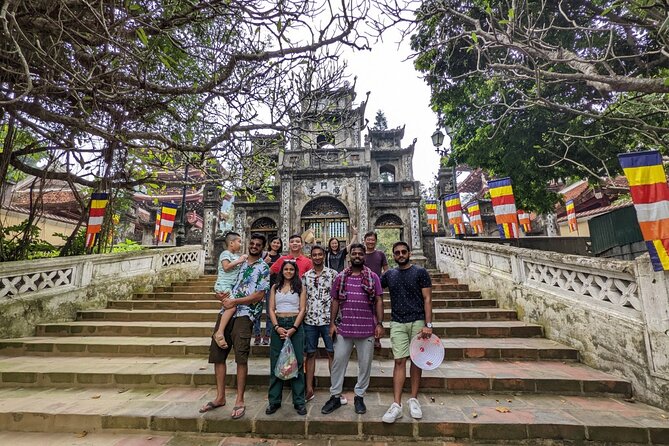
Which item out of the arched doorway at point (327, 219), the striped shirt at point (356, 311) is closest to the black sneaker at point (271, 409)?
the striped shirt at point (356, 311)

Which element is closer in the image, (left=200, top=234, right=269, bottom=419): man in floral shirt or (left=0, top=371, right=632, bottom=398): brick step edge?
(left=200, top=234, right=269, bottom=419): man in floral shirt

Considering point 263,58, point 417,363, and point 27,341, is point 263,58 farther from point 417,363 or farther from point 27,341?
point 27,341

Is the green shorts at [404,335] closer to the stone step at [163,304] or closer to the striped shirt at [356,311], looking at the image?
the striped shirt at [356,311]

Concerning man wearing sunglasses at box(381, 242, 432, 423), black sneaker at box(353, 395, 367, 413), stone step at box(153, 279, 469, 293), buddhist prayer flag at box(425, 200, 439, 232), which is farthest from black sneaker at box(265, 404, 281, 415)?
buddhist prayer flag at box(425, 200, 439, 232)

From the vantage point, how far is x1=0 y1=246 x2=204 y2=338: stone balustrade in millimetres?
4812

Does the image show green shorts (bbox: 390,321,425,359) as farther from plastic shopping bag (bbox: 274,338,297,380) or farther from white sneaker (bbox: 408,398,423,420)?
plastic shopping bag (bbox: 274,338,297,380)

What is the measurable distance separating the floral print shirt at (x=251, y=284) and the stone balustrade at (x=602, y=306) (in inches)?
160

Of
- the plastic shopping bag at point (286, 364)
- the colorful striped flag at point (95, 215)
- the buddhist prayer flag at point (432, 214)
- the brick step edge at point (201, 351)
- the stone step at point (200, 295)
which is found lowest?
the brick step edge at point (201, 351)

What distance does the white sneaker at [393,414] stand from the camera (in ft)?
8.71

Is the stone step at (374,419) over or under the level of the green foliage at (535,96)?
under

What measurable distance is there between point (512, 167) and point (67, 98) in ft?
32.6

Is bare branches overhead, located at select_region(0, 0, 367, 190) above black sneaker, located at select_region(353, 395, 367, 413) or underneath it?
above

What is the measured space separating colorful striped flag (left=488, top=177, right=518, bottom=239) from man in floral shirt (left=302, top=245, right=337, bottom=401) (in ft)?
18.0

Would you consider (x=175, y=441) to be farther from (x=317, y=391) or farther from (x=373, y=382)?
(x=373, y=382)
